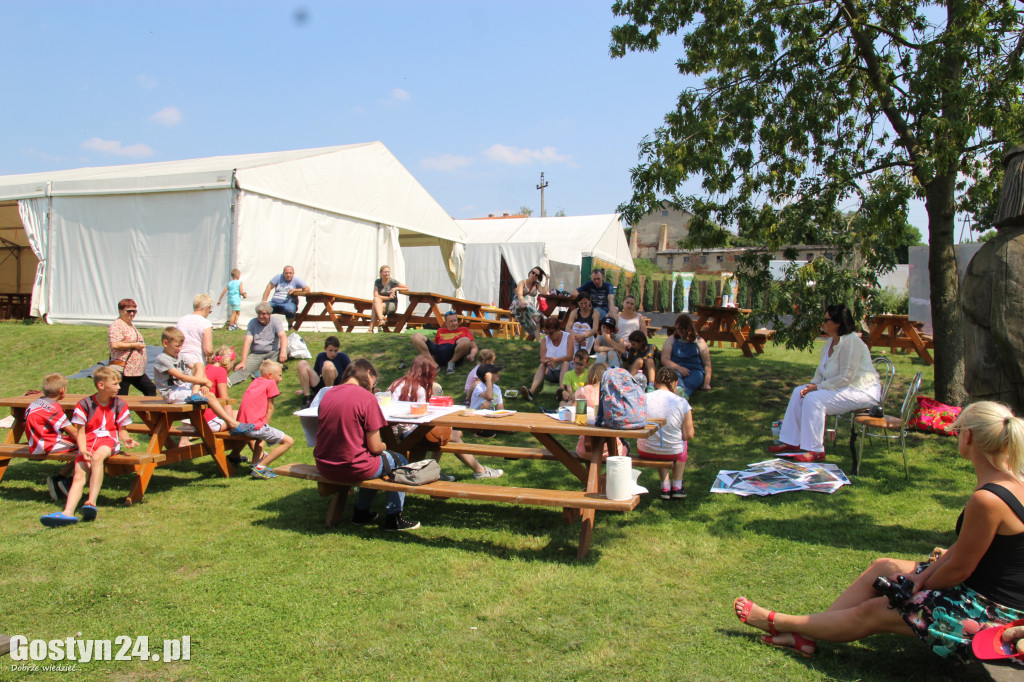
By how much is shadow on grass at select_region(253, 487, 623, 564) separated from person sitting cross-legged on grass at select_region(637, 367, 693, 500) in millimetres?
701

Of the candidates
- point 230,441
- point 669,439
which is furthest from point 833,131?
point 230,441

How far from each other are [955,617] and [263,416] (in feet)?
18.0

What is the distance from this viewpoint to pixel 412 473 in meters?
4.70

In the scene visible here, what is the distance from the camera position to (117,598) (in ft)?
11.9

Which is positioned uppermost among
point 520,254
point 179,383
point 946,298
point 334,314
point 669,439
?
point 520,254

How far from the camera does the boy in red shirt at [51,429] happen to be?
5.39 meters

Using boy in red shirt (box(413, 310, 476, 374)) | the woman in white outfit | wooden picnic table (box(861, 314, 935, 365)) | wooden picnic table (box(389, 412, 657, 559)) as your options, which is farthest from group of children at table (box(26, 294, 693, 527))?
wooden picnic table (box(861, 314, 935, 365))

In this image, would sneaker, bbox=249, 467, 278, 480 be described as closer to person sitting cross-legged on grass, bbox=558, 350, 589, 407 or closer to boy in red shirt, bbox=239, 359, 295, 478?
boy in red shirt, bbox=239, 359, 295, 478

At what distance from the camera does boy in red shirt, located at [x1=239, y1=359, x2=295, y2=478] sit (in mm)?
6215

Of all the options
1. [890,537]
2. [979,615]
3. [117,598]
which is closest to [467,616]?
[117,598]

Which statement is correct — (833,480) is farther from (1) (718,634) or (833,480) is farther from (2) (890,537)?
(1) (718,634)

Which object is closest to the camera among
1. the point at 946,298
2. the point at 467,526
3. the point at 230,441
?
the point at 467,526

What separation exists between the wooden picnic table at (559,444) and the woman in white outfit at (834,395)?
220 cm

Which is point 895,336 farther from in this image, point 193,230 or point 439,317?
point 193,230
